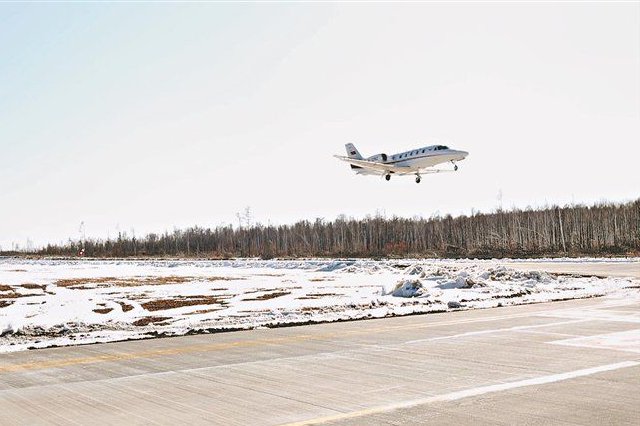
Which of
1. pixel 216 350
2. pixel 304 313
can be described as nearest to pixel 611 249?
pixel 304 313

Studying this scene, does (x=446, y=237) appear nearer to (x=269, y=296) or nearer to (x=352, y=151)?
(x=352, y=151)

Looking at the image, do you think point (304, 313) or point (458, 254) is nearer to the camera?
point (304, 313)

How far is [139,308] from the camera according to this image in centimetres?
1883

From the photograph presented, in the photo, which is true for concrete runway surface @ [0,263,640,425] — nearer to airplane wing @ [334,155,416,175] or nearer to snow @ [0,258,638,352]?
snow @ [0,258,638,352]

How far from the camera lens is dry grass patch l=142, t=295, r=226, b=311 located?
62.6ft

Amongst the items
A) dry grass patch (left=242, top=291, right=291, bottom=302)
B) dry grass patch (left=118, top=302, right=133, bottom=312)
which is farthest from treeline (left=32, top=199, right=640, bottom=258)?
dry grass patch (left=118, top=302, right=133, bottom=312)

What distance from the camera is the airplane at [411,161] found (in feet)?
142

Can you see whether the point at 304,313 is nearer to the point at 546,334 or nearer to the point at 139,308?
the point at 139,308

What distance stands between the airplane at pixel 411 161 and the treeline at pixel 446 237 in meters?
15.1

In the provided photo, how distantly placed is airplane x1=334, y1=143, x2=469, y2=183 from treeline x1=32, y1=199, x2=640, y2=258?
595 inches

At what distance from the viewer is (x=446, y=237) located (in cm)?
6862

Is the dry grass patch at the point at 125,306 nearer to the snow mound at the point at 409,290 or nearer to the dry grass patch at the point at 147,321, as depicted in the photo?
the dry grass patch at the point at 147,321

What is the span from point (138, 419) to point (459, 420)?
10.0ft

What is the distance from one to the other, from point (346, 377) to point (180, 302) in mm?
13124
